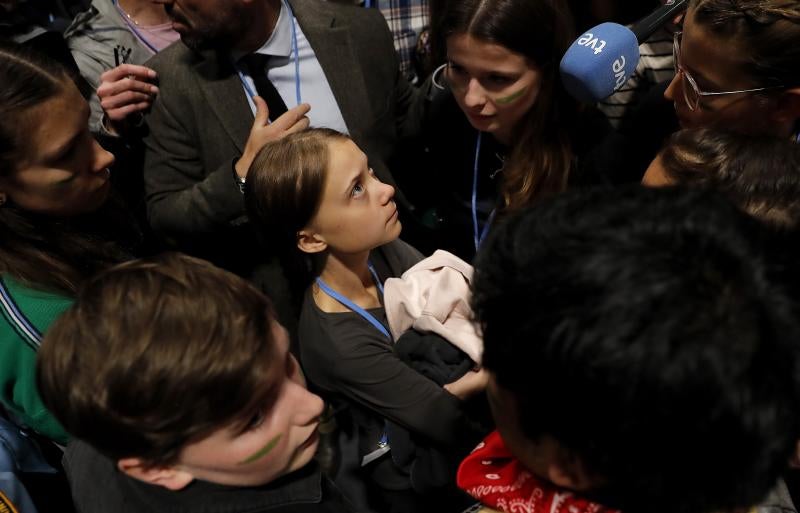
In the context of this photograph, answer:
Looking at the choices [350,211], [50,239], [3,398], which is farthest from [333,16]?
[3,398]

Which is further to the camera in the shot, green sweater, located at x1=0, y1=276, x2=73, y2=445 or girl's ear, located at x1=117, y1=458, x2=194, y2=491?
green sweater, located at x1=0, y1=276, x2=73, y2=445

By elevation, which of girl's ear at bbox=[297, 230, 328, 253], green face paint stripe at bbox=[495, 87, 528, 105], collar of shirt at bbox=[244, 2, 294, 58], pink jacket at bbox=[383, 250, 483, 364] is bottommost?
pink jacket at bbox=[383, 250, 483, 364]

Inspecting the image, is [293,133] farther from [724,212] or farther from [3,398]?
[724,212]

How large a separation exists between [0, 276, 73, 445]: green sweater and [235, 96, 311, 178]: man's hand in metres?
0.63

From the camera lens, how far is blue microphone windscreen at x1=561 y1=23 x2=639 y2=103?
1590mm

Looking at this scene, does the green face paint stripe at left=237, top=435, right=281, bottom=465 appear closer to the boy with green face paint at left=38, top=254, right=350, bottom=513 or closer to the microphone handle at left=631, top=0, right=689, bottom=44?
the boy with green face paint at left=38, top=254, right=350, bottom=513

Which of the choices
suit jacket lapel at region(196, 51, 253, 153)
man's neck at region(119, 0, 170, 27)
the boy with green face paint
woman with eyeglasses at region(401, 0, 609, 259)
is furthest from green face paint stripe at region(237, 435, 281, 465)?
man's neck at region(119, 0, 170, 27)

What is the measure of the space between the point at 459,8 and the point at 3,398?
161 cm

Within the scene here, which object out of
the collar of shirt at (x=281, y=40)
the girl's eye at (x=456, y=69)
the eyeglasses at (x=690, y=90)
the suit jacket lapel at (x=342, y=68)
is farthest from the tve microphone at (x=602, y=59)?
the collar of shirt at (x=281, y=40)

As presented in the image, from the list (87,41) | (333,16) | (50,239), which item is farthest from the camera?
(87,41)

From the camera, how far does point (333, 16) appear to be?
2189mm

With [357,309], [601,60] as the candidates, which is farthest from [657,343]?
[601,60]

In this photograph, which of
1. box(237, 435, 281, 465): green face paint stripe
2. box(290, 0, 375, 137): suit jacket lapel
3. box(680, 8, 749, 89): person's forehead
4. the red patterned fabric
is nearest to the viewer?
the red patterned fabric

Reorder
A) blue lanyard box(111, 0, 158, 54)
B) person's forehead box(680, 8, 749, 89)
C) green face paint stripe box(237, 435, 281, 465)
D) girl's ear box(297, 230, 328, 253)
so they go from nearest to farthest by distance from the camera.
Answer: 1. green face paint stripe box(237, 435, 281, 465)
2. person's forehead box(680, 8, 749, 89)
3. girl's ear box(297, 230, 328, 253)
4. blue lanyard box(111, 0, 158, 54)
